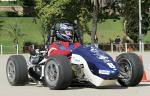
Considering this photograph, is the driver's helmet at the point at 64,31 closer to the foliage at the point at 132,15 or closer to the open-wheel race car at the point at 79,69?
the open-wheel race car at the point at 79,69

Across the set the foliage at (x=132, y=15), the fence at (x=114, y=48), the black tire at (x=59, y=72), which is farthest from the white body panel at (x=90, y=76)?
the foliage at (x=132, y=15)

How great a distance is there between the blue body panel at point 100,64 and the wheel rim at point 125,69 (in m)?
0.88

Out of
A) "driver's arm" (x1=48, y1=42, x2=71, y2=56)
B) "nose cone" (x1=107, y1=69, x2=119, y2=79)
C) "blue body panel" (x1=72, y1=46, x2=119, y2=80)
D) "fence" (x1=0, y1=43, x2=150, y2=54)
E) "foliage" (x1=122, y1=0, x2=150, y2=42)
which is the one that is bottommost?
"fence" (x1=0, y1=43, x2=150, y2=54)

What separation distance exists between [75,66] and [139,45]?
38843 millimetres

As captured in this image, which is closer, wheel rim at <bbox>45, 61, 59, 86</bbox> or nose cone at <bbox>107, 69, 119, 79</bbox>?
nose cone at <bbox>107, 69, 119, 79</bbox>

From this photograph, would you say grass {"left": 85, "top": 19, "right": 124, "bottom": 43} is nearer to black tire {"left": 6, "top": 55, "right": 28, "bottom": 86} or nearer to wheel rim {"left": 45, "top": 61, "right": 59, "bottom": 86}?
black tire {"left": 6, "top": 55, "right": 28, "bottom": 86}

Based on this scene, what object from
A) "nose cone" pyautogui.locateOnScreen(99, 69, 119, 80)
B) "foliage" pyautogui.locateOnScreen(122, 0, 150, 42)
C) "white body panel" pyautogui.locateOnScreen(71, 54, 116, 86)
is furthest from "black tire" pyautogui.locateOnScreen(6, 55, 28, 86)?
Result: "foliage" pyautogui.locateOnScreen(122, 0, 150, 42)

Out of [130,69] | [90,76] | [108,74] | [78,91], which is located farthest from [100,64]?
[130,69]

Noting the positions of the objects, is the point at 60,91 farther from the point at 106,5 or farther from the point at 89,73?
the point at 106,5

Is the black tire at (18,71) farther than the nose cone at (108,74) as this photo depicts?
Yes

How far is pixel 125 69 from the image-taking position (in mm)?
15242

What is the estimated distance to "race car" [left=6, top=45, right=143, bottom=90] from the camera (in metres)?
13.9

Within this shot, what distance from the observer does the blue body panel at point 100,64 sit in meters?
13.9

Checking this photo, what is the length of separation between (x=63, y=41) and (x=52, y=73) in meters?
1.54
